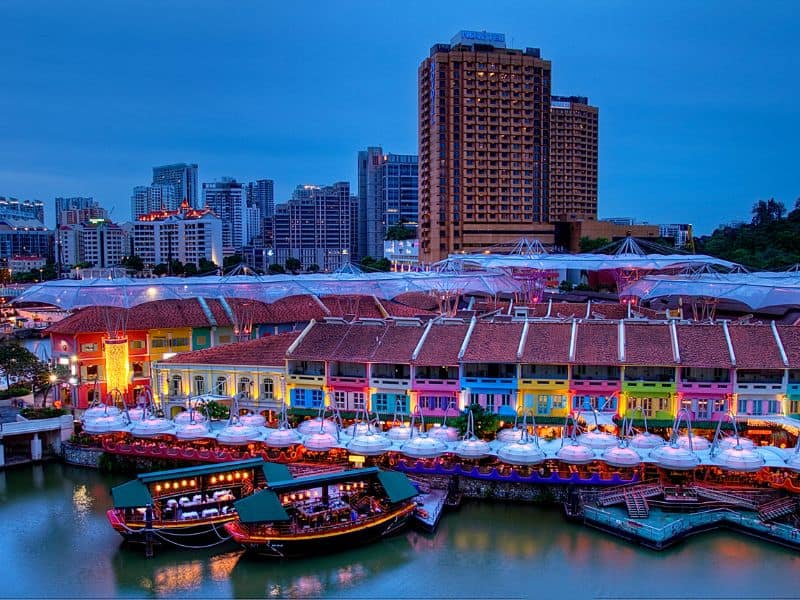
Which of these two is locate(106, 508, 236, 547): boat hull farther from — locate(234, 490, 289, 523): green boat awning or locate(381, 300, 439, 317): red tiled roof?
locate(381, 300, 439, 317): red tiled roof

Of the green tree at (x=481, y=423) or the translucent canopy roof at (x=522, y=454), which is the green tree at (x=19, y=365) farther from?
the translucent canopy roof at (x=522, y=454)

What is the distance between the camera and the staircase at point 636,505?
23273 mm

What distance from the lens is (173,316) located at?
4000 cm

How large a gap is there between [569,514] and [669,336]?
9096 millimetres

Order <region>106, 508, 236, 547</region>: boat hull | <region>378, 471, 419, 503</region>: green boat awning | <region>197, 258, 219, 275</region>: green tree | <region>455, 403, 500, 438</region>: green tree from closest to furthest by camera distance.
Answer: <region>106, 508, 236, 547</region>: boat hull → <region>378, 471, 419, 503</region>: green boat awning → <region>455, 403, 500, 438</region>: green tree → <region>197, 258, 219, 275</region>: green tree

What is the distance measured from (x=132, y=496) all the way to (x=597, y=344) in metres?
17.3

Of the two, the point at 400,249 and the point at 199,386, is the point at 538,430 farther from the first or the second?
the point at 400,249

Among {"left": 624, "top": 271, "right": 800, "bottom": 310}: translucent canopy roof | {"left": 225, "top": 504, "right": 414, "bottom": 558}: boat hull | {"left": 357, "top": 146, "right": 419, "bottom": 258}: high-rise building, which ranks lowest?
{"left": 225, "top": 504, "right": 414, "bottom": 558}: boat hull

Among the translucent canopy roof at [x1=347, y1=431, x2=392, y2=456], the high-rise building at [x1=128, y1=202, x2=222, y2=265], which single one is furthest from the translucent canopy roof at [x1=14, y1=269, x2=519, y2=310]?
the high-rise building at [x1=128, y1=202, x2=222, y2=265]

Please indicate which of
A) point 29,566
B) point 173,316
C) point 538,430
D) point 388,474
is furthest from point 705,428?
point 173,316

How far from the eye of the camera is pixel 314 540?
21922 mm

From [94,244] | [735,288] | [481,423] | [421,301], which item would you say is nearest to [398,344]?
[481,423]

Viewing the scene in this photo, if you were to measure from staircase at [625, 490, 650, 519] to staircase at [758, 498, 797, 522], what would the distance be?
338cm

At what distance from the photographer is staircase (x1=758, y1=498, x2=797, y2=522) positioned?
912 inches
